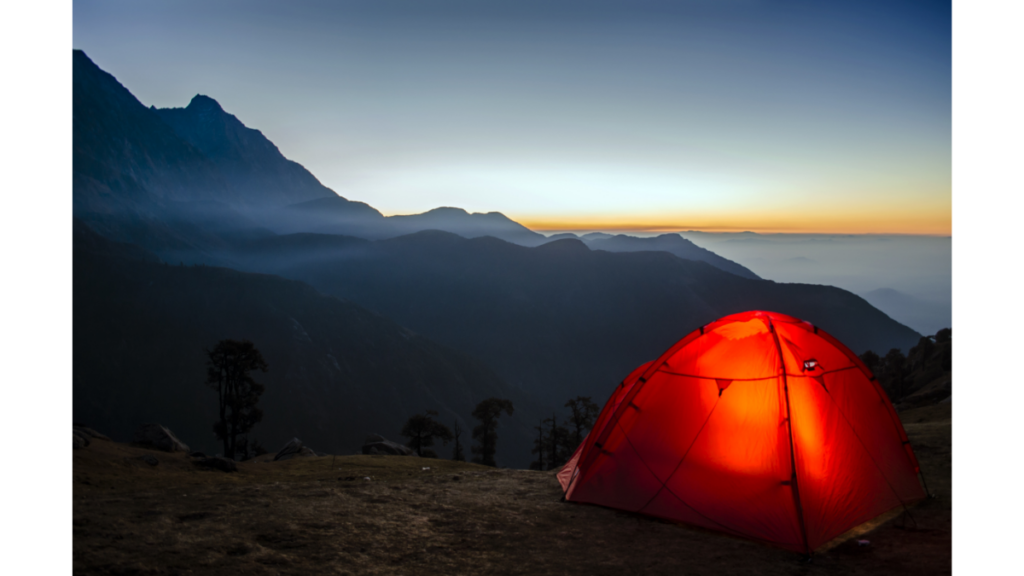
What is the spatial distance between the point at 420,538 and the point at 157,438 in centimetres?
1724

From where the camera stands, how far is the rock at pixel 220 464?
15.8m

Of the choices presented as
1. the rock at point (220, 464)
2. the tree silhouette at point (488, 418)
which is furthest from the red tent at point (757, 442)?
the tree silhouette at point (488, 418)

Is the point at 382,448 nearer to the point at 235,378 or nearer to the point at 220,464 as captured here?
the point at 235,378

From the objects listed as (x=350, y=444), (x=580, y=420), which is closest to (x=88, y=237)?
(x=350, y=444)

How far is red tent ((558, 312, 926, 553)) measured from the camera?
23.5ft

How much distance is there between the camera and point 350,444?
436 feet

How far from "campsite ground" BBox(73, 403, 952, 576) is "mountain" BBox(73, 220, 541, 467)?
128 m

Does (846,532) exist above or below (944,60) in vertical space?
below

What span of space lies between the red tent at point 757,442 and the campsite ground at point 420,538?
1.02 feet

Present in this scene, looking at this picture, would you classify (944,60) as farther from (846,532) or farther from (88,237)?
(88,237)

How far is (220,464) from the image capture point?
627 inches

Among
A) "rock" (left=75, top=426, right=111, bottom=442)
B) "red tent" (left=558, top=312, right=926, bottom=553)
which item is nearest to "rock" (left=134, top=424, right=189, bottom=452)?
"rock" (left=75, top=426, right=111, bottom=442)

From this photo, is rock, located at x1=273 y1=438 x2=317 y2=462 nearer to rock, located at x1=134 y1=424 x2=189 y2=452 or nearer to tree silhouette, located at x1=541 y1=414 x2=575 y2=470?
rock, located at x1=134 y1=424 x2=189 y2=452
